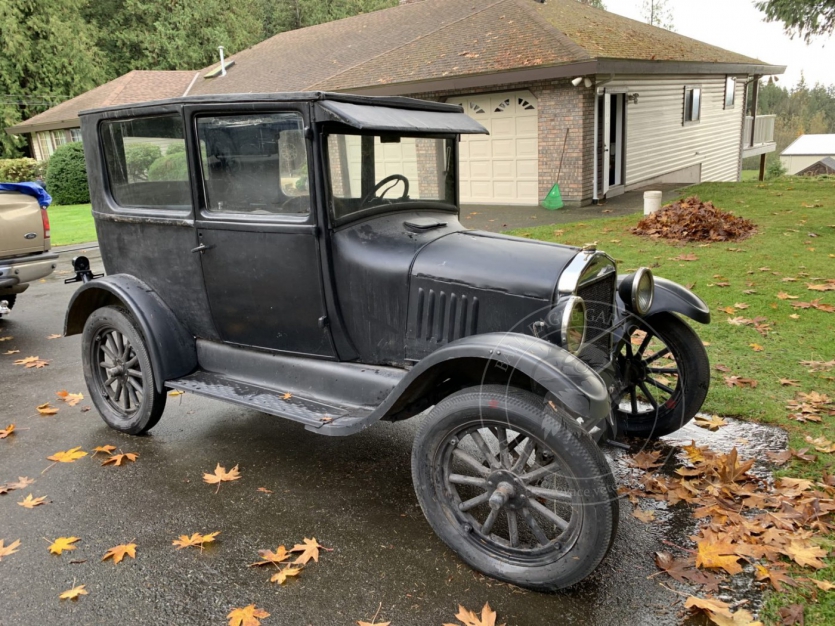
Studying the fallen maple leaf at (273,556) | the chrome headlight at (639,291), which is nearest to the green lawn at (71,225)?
the fallen maple leaf at (273,556)

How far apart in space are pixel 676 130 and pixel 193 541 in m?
18.3

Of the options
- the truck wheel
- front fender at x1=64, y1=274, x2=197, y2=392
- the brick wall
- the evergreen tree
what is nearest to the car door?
front fender at x1=64, y1=274, x2=197, y2=392

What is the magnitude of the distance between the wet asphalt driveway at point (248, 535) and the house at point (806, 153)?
61.5 metres

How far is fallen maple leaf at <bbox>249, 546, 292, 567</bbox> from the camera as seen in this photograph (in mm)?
2855

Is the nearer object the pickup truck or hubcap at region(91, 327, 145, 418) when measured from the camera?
hubcap at region(91, 327, 145, 418)

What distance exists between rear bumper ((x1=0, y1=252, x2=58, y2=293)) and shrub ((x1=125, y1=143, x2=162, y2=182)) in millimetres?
3385

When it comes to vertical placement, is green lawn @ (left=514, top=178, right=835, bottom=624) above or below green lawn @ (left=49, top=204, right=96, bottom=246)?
above

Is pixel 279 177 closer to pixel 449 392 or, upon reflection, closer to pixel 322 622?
pixel 449 392

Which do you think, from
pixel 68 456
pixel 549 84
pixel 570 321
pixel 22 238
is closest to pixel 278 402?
pixel 68 456

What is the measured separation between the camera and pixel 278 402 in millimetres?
3471

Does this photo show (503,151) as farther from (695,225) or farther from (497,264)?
(497,264)

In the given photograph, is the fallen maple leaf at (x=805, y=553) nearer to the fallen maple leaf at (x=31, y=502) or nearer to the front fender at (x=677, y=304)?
the front fender at (x=677, y=304)

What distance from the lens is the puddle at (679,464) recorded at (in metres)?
2.56

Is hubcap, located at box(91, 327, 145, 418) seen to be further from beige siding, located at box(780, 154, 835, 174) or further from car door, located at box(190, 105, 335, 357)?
beige siding, located at box(780, 154, 835, 174)
